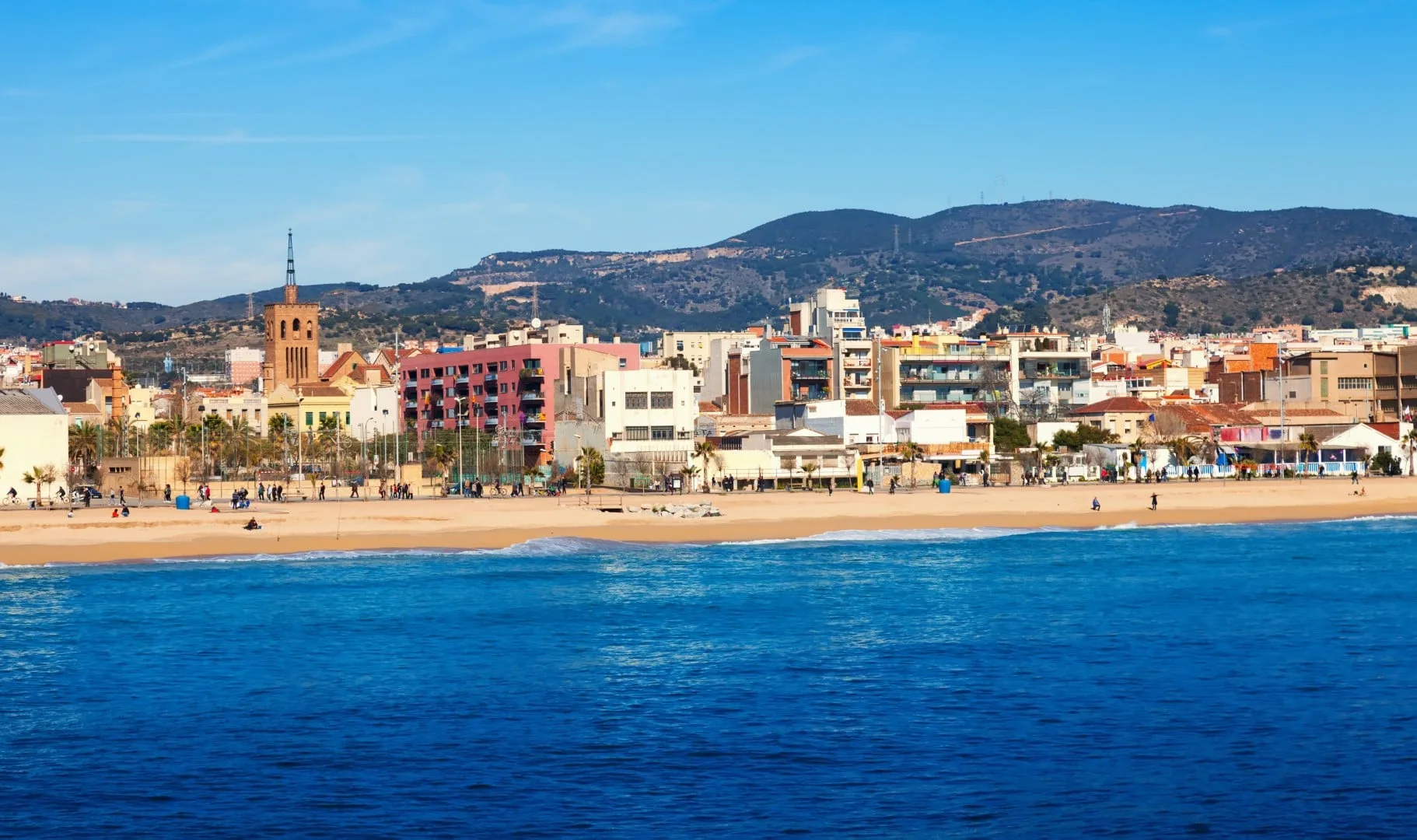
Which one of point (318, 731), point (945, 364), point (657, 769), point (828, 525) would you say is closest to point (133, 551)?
point (828, 525)

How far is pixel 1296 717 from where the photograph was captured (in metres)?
26.3

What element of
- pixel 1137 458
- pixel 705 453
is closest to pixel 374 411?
pixel 705 453

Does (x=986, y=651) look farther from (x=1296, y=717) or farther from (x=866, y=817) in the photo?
(x=866, y=817)

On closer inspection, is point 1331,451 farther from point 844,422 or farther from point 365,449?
point 365,449

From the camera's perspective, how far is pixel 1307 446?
308ft

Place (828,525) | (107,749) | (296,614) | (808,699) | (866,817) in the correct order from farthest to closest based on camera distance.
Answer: (828,525)
(296,614)
(808,699)
(107,749)
(866,817)

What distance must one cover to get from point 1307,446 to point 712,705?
73.1 metres

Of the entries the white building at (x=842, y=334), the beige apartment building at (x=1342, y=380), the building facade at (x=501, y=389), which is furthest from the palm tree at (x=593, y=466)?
the beige apartment building at (x=1342, y=380)

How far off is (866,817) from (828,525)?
153 ft

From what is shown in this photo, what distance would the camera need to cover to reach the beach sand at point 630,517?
57.6 m

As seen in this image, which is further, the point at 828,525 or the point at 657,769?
the point at 828,525

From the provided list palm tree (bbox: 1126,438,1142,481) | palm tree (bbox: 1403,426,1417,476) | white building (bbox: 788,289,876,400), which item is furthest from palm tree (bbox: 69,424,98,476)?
palm tree (bbox: 1403,426,1417,476)

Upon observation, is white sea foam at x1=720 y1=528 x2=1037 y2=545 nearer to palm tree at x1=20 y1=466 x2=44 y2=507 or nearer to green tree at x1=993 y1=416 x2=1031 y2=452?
palm tree at x1=20 y1=466 x2=44 y2=507

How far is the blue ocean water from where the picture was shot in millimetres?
21375
